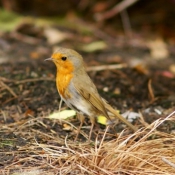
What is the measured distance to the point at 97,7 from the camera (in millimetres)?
8023

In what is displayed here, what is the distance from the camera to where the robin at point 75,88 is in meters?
3.77

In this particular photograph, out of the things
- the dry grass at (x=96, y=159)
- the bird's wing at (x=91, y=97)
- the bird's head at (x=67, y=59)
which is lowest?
the dry grass at (x=96, y=159)

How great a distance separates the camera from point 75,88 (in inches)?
148

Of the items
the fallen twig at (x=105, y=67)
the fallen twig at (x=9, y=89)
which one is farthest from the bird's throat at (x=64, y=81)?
the fallen twig at (x=105, y=67)

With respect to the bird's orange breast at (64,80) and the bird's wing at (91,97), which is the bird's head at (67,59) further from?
the bird's wing at (91,97)

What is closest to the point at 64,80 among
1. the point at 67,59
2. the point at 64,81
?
the point at 64,81

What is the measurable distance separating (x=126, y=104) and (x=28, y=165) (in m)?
1.59

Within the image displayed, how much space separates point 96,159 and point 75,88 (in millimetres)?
782

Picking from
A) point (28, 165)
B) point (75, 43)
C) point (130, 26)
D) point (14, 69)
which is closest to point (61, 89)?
point (28, 165)

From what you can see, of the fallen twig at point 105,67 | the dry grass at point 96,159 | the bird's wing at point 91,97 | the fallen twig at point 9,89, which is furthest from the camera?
the fallen twig at point 105,67

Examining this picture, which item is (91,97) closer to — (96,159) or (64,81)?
(64,81)

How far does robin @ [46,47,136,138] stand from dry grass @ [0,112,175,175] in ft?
1.30

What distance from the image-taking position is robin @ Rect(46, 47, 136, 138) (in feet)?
12.4

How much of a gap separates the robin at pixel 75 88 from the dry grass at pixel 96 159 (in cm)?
40
